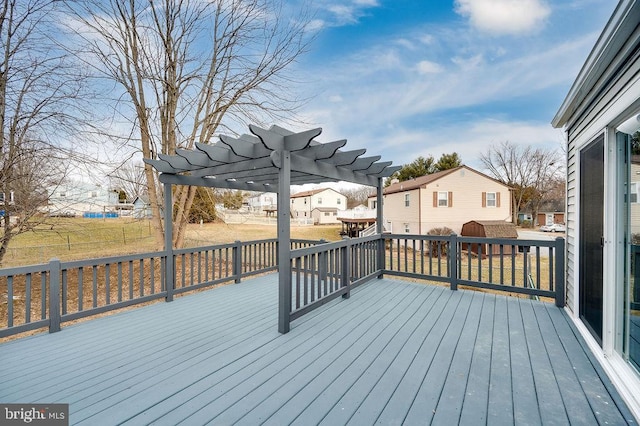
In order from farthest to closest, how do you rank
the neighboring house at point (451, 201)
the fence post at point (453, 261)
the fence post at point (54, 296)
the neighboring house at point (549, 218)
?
the neighboring house at point (549, 218) < the neighboring house at point (451, 201) < the fence post at point (453, 261) < the fence post at point (54, 296)

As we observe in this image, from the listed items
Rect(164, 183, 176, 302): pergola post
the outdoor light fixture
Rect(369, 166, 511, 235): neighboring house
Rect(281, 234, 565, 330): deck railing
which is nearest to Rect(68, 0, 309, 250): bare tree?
Rect(164, 183, 176, 302): pergola post

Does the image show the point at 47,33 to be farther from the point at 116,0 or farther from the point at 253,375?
the point at 253,375

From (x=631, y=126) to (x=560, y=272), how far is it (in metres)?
2.54

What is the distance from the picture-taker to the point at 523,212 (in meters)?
29.9

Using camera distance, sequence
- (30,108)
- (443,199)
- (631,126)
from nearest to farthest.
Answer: (631,126) < (30,108) < (443,199)

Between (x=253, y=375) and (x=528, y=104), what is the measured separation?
50.4 ft

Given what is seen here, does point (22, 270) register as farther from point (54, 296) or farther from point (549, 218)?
point (549, 218)

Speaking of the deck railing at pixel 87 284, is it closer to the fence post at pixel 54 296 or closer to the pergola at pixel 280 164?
the fence post at pixel 54 296

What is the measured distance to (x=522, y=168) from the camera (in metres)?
27.3

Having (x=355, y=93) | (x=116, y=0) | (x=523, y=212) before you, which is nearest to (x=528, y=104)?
(x=355, y=93)

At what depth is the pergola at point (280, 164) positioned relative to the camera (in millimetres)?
3029

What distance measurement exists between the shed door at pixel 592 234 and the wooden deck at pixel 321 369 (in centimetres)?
32

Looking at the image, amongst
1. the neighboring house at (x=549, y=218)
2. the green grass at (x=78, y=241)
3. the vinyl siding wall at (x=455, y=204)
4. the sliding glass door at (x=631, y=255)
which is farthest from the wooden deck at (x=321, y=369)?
the neighboring house at (x=549, y=218)

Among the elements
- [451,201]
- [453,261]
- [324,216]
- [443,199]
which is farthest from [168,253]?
[324,216]
